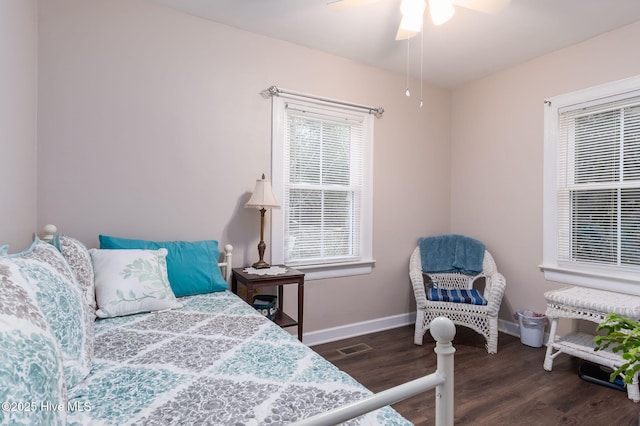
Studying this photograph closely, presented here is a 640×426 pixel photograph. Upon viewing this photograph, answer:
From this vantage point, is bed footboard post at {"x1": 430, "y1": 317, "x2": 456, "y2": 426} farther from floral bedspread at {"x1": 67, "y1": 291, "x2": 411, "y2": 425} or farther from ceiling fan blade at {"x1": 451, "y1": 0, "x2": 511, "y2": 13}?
ceiling fan blade at {"x1": 451, "y1": 0, "x2": 511, "y2": 13}

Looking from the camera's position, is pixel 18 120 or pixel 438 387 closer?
pixel 438 387

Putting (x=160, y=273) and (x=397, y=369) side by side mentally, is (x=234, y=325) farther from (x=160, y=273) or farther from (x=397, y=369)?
(x=397, y=369)

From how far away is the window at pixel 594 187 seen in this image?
8.79ft

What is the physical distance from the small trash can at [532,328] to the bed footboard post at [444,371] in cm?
263

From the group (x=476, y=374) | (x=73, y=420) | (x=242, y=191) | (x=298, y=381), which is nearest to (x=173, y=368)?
(x=73, y=420)

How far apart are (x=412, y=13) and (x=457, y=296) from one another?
227cm

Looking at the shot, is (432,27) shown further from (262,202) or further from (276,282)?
(276,282)

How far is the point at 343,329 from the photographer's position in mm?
3258

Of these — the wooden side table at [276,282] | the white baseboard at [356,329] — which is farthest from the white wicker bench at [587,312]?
the wooden side table at [276,282]

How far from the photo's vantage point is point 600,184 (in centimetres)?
283

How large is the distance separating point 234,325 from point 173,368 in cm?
48

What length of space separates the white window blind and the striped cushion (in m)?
0.85

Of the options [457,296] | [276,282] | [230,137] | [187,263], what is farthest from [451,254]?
[187,263]

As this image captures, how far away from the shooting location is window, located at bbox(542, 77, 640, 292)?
8.79 feet
